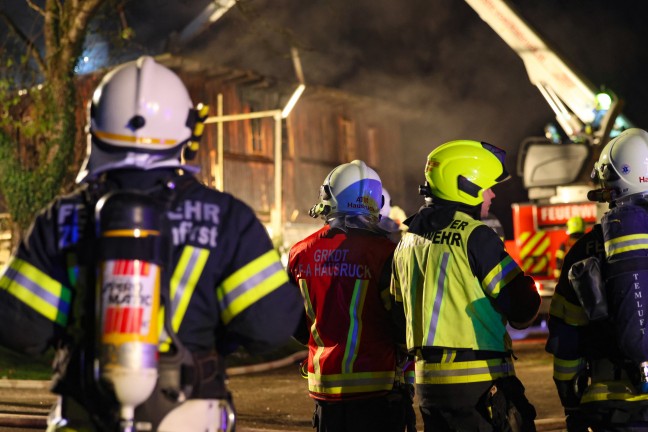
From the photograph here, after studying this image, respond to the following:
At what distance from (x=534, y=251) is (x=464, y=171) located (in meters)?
10.5

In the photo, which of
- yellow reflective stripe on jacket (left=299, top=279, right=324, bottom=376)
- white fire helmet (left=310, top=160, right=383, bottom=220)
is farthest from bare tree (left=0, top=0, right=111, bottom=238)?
yellow reflective stripe on jacket (left=299, top=279, right=324, bottom=376)

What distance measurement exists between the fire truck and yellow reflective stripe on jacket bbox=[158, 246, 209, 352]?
11.3 m

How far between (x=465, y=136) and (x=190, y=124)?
22.9 metres

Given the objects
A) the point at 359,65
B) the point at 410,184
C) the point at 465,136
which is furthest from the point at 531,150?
the point at 410,184

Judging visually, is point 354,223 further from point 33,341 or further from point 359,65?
point 359,65

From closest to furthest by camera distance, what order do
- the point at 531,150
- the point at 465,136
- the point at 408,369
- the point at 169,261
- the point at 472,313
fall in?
the point at 169,261 < the point at 472,313 < the point at 408,369 < the point at 531,150 < the point at 465,136

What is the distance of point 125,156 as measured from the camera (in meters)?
2.79

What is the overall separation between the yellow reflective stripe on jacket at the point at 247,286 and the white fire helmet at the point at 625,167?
6.16 ft

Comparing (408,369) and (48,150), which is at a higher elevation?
(48,150)

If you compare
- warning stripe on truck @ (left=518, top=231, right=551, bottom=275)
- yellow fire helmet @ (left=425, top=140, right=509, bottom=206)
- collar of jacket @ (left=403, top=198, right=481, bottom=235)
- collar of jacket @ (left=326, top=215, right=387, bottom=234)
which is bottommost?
collar of jacket @ (left=403, top=198, right=481, bottom=235)

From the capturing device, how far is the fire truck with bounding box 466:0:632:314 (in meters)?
14.2

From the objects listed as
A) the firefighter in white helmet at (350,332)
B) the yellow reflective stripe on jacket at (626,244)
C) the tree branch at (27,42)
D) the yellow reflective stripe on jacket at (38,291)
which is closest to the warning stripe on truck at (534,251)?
the tree branch at (27,42)

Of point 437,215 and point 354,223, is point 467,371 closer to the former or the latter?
point 437,215

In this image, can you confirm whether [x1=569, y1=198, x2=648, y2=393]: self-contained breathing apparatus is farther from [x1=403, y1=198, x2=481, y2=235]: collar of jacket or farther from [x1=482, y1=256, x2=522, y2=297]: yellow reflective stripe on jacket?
[x1=403, y1=198, x2=481, y2=235]: collar of jacket
